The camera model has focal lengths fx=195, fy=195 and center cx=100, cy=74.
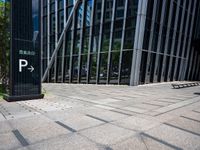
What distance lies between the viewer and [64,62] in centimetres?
2739

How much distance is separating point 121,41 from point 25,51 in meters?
11.8

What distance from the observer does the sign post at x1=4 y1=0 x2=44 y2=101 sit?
9.43m

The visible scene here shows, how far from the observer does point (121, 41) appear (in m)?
19.8

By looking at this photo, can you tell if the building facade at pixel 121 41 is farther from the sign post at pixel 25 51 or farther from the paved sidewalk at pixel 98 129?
the paved sidewalk at pixel 98 129

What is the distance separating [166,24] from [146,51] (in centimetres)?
524

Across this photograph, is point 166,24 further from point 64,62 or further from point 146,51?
point 64,62

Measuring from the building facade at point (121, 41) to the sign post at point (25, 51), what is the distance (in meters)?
10.5

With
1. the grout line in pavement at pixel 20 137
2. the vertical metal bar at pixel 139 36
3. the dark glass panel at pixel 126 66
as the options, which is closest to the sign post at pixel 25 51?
the grout line in pavement at pixel 20 137

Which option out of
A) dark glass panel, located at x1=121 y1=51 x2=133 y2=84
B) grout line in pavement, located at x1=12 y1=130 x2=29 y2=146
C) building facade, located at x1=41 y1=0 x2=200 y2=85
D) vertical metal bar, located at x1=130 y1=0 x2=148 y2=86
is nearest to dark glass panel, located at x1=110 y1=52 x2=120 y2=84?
building facade, located at x1=41 y1=0 x2=200 y2=85

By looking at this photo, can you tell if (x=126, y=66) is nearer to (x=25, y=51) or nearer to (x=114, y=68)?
(x=114, y=68)

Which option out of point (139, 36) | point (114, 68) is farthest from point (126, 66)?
point (139, 36)

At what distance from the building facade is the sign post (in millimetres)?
10493

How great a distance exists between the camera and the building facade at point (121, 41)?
63.3 ft

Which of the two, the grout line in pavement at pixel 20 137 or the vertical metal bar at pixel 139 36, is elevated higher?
the vertical metal bar at pixel 139 36
